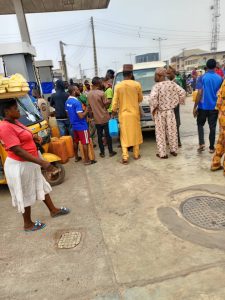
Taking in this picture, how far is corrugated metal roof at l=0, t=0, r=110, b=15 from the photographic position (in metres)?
12.1

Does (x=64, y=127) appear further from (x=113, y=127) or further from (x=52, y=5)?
(x=52, y=5)

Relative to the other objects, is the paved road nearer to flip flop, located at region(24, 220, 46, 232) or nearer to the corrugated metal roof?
flip flop, located at region(24, 220, 46, 232)

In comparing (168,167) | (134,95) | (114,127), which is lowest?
(168,167)

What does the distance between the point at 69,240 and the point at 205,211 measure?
75.4 inches

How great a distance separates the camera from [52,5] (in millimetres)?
12570

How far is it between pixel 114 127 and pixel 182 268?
457 cm

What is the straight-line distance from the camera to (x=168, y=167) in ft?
18.3

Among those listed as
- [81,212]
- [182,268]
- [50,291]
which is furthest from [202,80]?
[50,291]

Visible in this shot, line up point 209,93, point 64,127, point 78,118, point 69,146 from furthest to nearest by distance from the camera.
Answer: point 64,127
point 69,146
point 78,118
point 209,93

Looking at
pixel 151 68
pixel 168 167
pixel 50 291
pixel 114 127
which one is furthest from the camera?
pixel 151 68

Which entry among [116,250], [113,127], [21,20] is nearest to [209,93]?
[113,127]

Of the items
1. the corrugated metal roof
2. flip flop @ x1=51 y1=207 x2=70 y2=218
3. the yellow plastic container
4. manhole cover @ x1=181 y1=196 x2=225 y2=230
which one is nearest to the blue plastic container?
the yellow plastic container

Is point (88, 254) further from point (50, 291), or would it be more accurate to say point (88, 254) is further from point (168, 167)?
point (168, 167)

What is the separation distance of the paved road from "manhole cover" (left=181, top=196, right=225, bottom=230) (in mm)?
157
